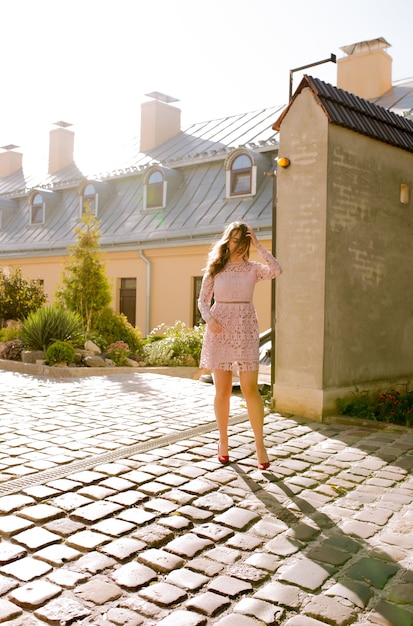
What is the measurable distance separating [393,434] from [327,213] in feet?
8.02

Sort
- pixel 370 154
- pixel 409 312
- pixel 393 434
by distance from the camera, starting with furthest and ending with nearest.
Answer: pixel 409 312
pixel 370 154
pixel 393 434

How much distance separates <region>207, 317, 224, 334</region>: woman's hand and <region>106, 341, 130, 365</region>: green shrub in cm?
782

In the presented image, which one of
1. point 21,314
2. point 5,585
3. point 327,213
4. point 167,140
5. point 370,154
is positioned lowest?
point 5,585

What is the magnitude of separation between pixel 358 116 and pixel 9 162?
25633 millimetres

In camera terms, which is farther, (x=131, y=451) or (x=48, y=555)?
(x=131, y=451)

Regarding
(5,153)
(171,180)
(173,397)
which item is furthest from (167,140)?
(173,397)

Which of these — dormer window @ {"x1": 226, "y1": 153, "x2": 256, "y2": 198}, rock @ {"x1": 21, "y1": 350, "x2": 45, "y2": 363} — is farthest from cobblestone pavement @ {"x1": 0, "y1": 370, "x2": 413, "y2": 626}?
dormer window @ {"x1": 226, "y1": 153, "x2": 256, "y2": 198}

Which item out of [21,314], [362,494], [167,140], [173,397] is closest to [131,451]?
[362,494]

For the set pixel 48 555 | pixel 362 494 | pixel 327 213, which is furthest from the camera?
pixel 327 213

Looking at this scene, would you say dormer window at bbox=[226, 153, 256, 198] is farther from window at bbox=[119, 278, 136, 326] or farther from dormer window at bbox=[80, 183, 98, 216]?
dormer window at bbox=[80, 183, 98, 216]

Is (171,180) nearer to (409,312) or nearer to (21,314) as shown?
(21,314)

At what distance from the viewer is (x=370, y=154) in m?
7.52

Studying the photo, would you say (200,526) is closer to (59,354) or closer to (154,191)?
(59,354)

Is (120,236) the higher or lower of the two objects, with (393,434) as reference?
higher
